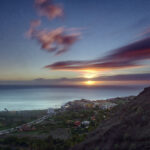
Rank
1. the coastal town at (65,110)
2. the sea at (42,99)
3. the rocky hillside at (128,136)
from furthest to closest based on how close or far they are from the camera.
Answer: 1. the sea at (42,99)
2. the coastal town at (65,110)
3. the rocky hillside at (128,136)

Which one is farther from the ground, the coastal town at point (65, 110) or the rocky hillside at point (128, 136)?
the rocky hillside at point (128, 136)

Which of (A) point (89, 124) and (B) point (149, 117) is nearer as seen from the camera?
(B) point (149, 117)

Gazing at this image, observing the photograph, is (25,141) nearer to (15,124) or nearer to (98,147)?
(98,147)

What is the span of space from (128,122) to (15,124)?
26.9 m

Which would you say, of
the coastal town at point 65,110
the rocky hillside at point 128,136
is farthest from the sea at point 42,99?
the rocky hillside at point 128,136

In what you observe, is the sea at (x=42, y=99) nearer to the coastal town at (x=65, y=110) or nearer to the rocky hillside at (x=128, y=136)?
the coastal town at (x=65, y=110)

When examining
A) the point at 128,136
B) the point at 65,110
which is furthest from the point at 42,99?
the point at 128,136

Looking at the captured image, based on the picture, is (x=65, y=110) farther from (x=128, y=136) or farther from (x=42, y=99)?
(x=42, y=99)

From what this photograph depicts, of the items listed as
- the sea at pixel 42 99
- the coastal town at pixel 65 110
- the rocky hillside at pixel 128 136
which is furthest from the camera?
the sea at pixel 42 99

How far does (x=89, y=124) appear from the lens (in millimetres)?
23531

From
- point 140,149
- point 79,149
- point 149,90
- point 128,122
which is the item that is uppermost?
point 149,90

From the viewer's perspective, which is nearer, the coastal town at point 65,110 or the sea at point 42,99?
the coastal town at point 65,110

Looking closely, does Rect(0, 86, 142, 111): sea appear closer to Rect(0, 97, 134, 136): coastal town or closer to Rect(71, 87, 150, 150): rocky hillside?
Rect(0, 97, 134, 136): coastal town

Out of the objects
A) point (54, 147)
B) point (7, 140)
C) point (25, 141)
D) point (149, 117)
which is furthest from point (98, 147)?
point (7, 140)
